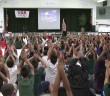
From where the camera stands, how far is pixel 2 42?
55.1ft

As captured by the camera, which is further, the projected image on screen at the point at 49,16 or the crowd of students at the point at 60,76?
the projected image on screen at the point at 49,16

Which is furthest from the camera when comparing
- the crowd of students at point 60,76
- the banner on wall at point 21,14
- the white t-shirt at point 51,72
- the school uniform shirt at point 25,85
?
the banner on wall at point 21,14

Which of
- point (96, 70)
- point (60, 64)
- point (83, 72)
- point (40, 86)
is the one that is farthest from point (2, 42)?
point (60, 64)

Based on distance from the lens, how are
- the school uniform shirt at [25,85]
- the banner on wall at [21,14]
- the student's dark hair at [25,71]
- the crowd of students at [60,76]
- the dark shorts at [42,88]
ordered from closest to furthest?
the crowd of students at [60,76]
the student's dark hair at [25,71]
the school uniform shirt at [25,85]
the dark shorts at [42,88]
the banner on wall at [21,14]

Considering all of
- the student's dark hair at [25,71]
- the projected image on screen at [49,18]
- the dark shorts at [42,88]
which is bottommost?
the dark shorts at [42,88]

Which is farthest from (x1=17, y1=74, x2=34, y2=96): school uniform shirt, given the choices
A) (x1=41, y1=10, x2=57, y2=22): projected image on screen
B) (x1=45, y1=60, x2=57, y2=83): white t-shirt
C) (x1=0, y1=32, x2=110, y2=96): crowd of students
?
(x1=41, y1=10, x2=57, y2=22): projected image on screen

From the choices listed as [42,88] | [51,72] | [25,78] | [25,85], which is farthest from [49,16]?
[25,78]

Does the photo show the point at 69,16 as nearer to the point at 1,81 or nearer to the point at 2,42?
the point at 2,42

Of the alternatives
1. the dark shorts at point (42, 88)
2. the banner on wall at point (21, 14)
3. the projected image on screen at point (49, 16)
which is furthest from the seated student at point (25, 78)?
the banner on wall at point (21, 14)

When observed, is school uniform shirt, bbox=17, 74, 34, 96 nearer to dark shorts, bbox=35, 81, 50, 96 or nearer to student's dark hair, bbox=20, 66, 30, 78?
student's dark hair, bbox=20, 66, 30, 78

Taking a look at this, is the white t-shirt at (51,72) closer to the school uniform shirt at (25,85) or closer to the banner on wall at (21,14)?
the school uniform shirt at (25,85)

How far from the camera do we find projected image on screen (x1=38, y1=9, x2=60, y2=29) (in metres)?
26.9

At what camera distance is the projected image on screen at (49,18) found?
26.9 metres

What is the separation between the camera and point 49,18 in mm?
26922
